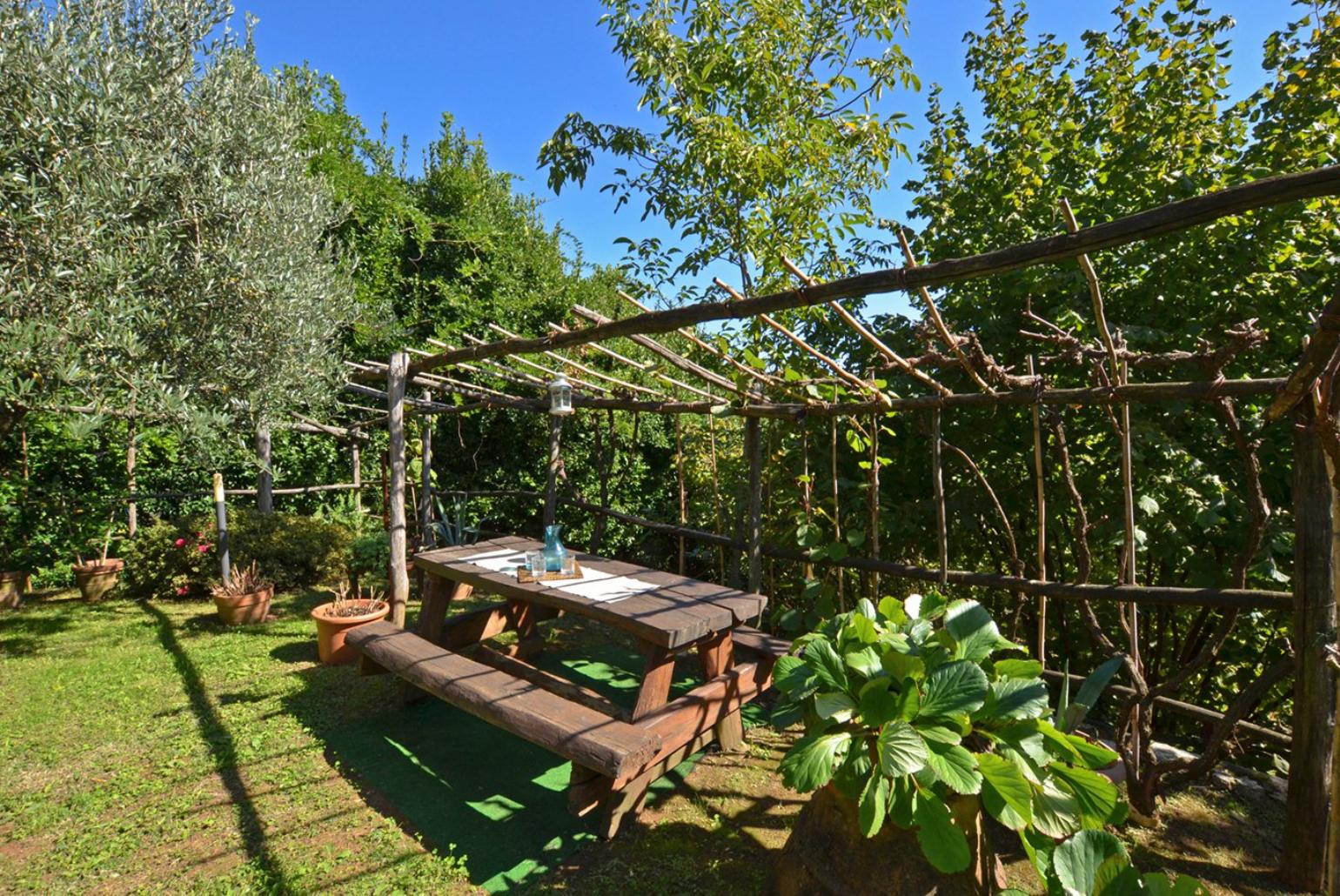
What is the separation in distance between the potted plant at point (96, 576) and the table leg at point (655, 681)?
624 cm

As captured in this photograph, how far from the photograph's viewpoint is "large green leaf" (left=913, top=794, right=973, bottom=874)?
155cm

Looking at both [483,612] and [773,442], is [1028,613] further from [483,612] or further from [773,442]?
[483,612]

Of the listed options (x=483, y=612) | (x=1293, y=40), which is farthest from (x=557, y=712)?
(x=1293, y=40)

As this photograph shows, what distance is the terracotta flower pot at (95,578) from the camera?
234 inches

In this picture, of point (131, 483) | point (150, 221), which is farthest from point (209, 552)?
point (150, 221)

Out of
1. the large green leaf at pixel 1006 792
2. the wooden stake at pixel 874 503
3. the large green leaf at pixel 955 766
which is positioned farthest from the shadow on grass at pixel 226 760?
the wooden stake at pixel 874 503

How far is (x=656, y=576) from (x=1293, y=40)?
169 inches

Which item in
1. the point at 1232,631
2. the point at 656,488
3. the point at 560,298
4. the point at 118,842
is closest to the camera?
the point at 118,842

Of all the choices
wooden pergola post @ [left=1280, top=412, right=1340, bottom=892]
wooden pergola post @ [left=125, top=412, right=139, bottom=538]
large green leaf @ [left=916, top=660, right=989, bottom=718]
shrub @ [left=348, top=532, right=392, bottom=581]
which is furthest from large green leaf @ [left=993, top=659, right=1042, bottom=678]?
wooden pergola post @ [left=125, top=412, right=139, bottom=538]

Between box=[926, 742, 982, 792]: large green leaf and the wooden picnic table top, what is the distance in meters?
1.20

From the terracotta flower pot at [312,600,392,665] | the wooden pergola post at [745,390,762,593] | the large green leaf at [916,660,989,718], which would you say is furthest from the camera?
the terracotta flower pot at [312,600,392,665]

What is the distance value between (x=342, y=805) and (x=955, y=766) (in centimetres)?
255

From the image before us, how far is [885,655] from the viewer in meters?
1.86

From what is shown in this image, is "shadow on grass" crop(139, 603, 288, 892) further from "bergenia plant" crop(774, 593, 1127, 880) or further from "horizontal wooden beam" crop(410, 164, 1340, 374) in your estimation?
"horizontal wooden beam" crop(410, 164, 1340, 374)
